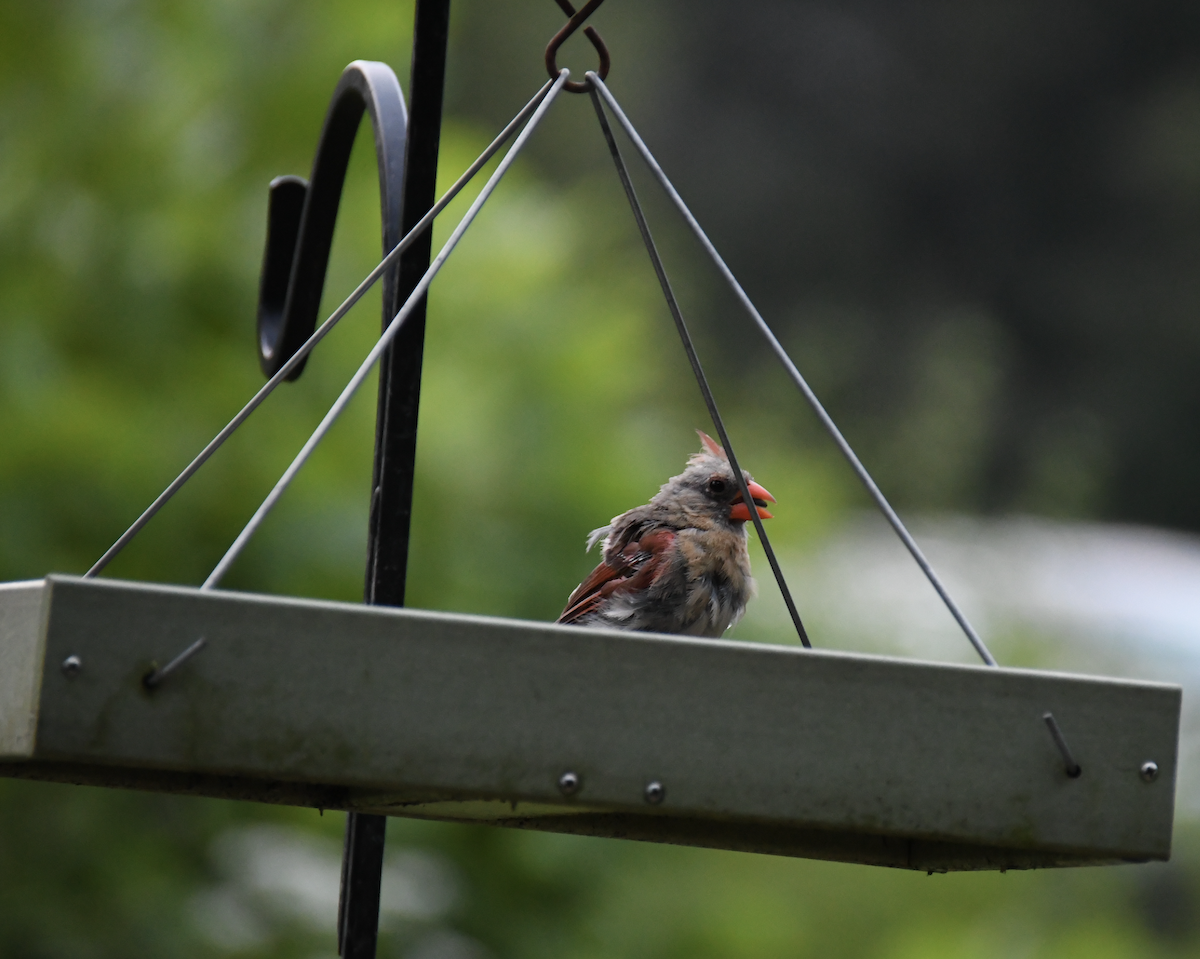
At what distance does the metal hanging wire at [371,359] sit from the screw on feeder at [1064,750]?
0.65 meters

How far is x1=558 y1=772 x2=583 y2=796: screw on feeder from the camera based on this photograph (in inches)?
48.1

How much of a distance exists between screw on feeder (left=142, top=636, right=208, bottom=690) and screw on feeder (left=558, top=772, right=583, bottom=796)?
297 millimetres

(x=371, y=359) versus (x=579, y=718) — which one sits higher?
(x=371, y=359)

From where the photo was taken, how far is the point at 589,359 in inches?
160

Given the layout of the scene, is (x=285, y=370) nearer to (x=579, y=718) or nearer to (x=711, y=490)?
(x=579, y=718)

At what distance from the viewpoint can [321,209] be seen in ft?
7.00

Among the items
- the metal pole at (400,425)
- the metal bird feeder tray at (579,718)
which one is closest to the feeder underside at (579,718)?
the metal bird feeder tray at (579,718)

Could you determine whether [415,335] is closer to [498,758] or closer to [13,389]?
[498,758]

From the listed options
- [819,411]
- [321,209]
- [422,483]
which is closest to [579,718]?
[819,411]

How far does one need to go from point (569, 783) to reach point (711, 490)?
121 centimetres

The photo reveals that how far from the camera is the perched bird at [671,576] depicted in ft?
6.89

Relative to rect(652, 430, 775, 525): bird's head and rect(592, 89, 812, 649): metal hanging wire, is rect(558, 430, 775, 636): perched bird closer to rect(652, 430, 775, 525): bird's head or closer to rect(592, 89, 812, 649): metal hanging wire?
rect(652, 430, 775, 525): bird's head

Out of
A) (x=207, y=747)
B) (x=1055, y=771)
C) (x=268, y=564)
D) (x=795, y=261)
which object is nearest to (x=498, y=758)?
(x=207, y=747)

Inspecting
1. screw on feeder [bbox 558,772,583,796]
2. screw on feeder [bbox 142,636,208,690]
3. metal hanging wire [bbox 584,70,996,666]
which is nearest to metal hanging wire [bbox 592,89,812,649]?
metal hanging wire [bbox 584,70,996,666]
